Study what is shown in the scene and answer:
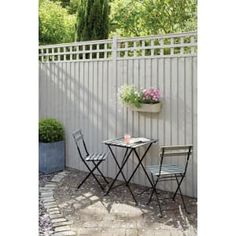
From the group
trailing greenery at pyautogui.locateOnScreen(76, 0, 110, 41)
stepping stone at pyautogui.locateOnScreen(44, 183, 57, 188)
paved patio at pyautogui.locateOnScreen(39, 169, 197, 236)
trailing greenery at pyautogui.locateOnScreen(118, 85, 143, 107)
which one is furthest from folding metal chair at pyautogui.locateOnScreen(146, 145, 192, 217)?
trailing greenery at pyautogui.locateOnScreen(76, 0, 110, 41)

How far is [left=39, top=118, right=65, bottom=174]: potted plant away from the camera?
4.32 meters

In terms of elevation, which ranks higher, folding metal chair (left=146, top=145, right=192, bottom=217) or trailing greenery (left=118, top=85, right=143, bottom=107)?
trailing greenery (left=118, top=85, right=143, bottom=107)

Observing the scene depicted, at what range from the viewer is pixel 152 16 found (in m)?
7.16

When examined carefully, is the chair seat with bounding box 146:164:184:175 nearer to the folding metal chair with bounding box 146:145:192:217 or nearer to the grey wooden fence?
the folding metal chair with bounding box 146:145:192:217

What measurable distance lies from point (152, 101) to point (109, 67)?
845 millimetres

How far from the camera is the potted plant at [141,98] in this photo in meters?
3.57

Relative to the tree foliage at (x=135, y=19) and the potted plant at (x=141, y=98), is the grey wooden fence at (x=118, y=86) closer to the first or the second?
the potted plant at (x=141, y=98)

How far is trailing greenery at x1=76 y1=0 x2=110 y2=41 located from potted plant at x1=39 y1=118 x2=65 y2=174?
158cm

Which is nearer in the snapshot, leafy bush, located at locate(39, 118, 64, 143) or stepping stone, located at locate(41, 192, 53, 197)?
stepping stone, located at locate(41, 192, 53, 197)

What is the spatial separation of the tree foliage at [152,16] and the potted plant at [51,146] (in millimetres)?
3330

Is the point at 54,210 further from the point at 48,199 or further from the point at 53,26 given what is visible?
the point at 53,26

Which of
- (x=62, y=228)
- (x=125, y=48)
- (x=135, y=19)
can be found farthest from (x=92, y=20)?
(x=62, y=228)
